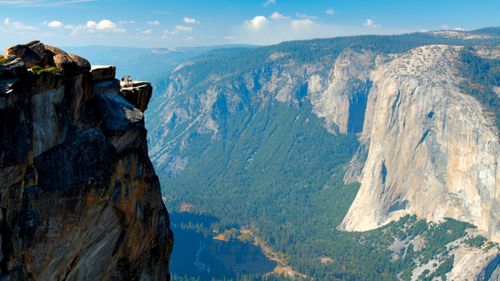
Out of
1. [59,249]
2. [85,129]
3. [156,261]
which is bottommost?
[156,261]

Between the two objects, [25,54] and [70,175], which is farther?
[25,54]

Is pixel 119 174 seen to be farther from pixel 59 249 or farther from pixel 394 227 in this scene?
pixel 394 227

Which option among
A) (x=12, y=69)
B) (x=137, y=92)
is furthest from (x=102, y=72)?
(x=12, y=69)

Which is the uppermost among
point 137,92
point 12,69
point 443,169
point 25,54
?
point 25,54

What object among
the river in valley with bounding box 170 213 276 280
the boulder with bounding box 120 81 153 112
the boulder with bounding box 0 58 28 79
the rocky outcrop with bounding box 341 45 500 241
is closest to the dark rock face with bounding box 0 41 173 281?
the boulder with bounding box 0 58 28 79

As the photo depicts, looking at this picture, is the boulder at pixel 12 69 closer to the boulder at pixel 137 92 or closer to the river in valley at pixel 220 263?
the boulder at pixel 137 92

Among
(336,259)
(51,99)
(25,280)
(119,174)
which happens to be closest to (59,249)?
(25,280)

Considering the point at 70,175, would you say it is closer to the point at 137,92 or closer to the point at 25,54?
the point at 25,54

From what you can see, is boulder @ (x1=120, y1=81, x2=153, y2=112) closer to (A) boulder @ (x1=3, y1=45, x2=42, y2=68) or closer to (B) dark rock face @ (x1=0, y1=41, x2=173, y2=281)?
(B) dark rock face @ (x1=0, y1=41, x2=173, y2=281)

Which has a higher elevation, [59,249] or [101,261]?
[59,249]
